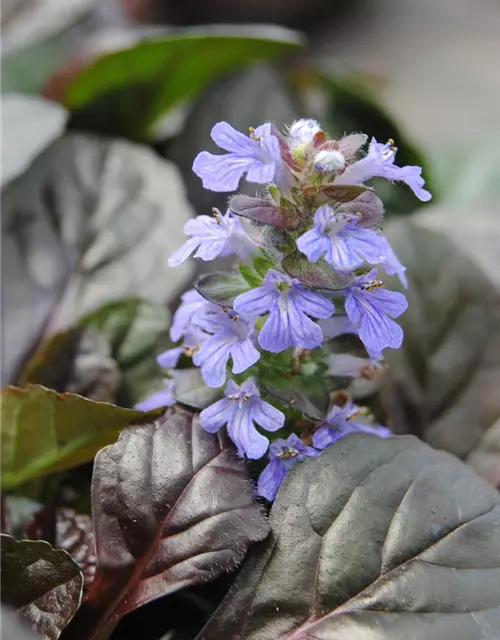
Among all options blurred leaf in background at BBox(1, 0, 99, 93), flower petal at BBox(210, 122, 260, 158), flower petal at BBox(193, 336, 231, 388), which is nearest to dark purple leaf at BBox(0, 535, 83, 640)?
flower petal at BBox(193, 336, 231, 388)

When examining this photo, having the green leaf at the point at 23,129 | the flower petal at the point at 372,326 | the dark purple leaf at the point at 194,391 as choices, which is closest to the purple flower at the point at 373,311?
the flower petal at the point at 372,326

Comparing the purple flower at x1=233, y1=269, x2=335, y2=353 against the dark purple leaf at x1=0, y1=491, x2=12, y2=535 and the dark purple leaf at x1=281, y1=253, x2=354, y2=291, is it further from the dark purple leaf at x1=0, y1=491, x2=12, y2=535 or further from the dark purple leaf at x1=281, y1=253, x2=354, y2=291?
the dark purple leaf at x1=0, y1=491, x2=12, y2=535

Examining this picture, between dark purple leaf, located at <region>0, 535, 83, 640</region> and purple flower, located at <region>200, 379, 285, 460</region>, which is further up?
purple flower, located at <region>200, 379, 285, 460</region>

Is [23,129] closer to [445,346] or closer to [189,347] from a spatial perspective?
[189,347]

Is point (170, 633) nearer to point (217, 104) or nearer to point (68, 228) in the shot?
point (68, 228)

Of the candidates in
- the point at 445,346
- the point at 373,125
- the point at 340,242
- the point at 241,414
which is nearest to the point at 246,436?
the point at 241,414

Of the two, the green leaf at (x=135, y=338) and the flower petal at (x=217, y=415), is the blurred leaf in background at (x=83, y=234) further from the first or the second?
the flower petal at (x=217, y=415)
